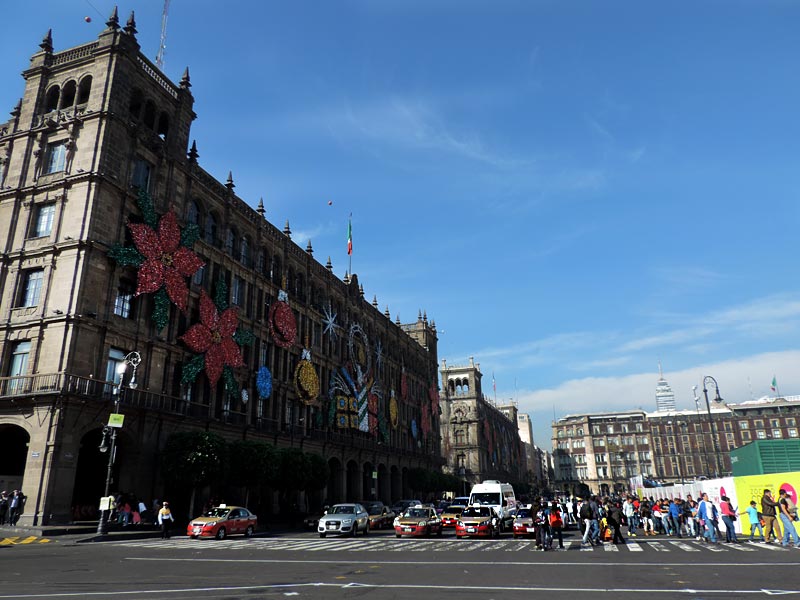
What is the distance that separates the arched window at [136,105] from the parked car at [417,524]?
93.9 feet

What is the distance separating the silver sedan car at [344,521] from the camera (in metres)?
28.1

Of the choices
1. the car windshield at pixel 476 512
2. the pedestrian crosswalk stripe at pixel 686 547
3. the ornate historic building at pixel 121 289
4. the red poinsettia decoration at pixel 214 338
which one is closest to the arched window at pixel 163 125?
the ornate historic building at pixel 121 289

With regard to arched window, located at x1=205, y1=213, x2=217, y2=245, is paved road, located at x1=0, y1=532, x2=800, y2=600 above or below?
below

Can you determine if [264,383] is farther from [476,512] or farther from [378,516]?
[476,512]

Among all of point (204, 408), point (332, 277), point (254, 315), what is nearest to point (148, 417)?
point (204, 408)

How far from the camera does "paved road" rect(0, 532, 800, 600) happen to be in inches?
426

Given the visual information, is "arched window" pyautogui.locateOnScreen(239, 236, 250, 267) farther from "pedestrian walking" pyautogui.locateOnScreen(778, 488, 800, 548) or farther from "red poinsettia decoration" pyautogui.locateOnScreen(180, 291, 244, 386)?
"pedestrian walking" pyautogui.locateOnScreen(778, 488, 800, 548)

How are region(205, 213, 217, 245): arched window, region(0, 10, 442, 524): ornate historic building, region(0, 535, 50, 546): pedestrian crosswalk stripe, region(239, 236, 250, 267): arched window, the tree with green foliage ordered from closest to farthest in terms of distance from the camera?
1. region(0, 535, 50, 546): pedestrian crosswalk stripe
2. region(0, 10, 442, 524): ornate historic building
3. the tree with green foliage
4. region(205, 213, 217, 245): arched window
5. region(239, 236, 250, 267): arched window

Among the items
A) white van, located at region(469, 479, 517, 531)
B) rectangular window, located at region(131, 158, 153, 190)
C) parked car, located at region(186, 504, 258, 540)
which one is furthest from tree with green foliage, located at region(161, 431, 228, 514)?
rectangular window, located at region(131, 158, 153, 190)

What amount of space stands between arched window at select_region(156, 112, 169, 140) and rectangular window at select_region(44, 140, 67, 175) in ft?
20.7

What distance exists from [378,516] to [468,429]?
3078 inches

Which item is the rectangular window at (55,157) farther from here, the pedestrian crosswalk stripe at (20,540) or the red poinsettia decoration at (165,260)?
the pedestrian crosswalk stripe at (20,540)

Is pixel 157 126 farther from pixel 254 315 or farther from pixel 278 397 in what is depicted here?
pixel 278 397

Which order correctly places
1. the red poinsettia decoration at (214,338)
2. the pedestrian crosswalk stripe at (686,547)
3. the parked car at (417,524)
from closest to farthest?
1. the pedestrian crosswalk stripe at (686,547)
2. the parked car at (417,524)
3. the red poinsettia decoration at (214,338)
